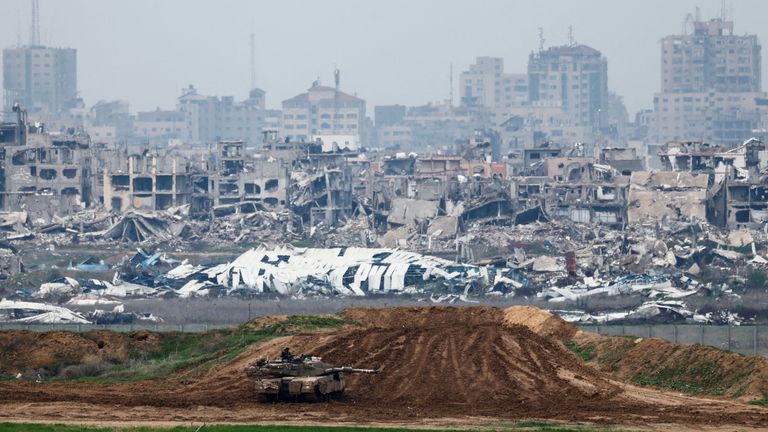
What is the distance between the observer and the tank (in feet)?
164

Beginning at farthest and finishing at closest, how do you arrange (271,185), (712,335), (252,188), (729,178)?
1. (271,185)
2. (252,188)
3. (729,178)
4. (712,335)

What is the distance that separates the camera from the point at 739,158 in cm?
15900

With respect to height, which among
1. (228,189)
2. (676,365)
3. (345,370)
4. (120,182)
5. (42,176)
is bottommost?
(676,365)

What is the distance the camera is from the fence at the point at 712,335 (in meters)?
73.8

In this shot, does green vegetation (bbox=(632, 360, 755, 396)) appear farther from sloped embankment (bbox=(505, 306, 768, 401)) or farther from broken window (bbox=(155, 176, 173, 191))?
broken window (bbox=(155, 176, 173, 191))

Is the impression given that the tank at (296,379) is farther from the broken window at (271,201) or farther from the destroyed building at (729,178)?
the broken window at (271,201)

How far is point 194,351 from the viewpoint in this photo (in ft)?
203

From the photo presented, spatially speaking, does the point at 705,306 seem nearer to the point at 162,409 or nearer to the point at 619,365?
the point at 619,365

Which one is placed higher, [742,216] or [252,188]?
[252,188]

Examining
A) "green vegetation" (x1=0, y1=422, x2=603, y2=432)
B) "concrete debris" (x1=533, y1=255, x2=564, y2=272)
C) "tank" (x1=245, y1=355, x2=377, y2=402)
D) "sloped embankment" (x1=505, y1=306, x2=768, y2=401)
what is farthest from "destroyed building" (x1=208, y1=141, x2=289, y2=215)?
"green vegetation" (x1=0, y1=422, x2=603, y2=432)

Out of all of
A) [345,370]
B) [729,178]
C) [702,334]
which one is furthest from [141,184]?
[345,370]

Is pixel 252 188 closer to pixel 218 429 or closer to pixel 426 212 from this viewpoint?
pixel 426 212

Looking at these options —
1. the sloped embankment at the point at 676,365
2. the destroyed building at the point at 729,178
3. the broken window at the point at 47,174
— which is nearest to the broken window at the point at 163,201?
the broken window at the point at 47,174

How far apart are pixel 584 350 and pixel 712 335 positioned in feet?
62.6
